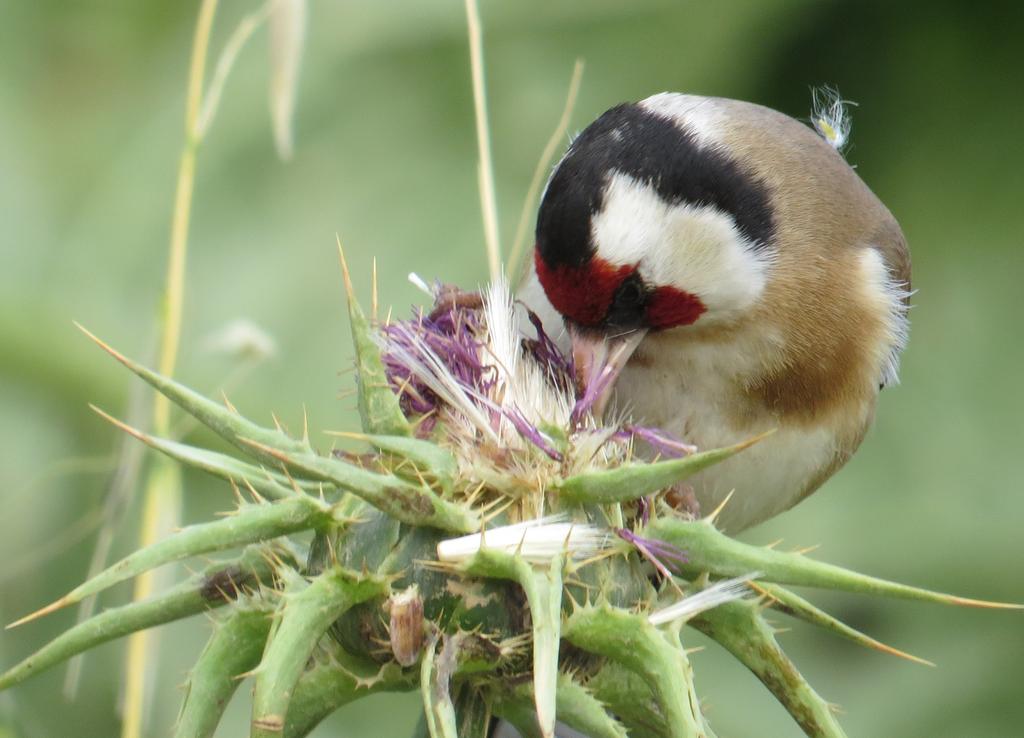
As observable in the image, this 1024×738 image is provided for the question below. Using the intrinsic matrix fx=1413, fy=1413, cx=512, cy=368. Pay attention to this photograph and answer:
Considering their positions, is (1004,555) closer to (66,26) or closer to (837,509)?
(837,509)

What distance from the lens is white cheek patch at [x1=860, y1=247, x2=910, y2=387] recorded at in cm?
285

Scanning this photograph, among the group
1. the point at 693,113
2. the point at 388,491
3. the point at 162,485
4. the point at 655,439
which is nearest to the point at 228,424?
the point at 388,491

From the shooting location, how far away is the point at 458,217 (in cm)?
508

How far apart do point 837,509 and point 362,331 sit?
3.71 metres

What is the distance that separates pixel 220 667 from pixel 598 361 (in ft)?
3.29

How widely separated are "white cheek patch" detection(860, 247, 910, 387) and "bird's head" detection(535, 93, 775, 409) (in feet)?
0.94

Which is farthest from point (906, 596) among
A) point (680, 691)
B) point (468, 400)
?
point (468, 400)

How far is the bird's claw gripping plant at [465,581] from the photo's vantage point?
54.9 inches

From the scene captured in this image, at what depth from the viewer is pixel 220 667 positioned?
1.47 meters

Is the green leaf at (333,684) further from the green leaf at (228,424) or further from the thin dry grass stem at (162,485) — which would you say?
the thin dry grass stem at (162,485)

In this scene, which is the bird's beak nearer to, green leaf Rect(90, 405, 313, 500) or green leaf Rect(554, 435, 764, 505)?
green leaf Rect(554, 435, 764, 505)

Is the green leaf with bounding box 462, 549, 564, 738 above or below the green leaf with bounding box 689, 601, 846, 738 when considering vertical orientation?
above

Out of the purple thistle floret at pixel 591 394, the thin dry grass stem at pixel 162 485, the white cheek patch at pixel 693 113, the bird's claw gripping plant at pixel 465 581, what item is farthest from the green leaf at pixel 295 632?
the white cheek patch at pixel 693 113

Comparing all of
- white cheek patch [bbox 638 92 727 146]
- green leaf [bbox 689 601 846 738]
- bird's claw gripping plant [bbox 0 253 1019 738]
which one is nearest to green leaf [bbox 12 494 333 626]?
bird's claw gripping plant [bbox 0 253 1019 738]
